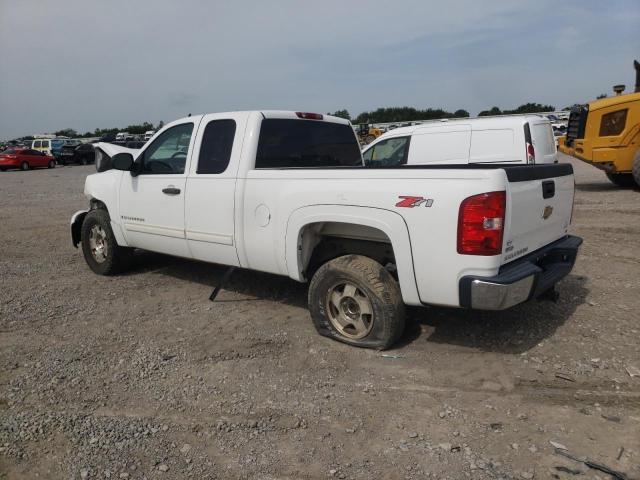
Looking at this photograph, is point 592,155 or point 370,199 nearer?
point 370,199

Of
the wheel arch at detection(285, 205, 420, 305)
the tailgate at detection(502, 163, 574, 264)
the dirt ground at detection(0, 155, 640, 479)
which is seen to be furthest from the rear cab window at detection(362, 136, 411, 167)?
the wheel arch at detection(285, 205, 420, 305)

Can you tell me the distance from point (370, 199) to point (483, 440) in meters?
1.73

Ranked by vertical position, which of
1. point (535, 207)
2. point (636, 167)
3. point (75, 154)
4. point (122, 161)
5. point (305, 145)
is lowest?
point (75, 154)

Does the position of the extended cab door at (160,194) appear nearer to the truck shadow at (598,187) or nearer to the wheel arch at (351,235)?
the wheel arch at (351,235)

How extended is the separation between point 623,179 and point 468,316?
37.5 ft

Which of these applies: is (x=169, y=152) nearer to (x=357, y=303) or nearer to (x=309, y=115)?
(x=309, y=115)

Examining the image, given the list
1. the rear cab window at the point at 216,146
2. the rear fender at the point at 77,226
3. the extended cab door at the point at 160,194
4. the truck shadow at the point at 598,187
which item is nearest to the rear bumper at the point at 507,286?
the rear cab window at the point at 216,146

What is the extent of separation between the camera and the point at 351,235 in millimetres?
4293

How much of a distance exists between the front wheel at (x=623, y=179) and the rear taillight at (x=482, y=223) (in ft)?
40.7

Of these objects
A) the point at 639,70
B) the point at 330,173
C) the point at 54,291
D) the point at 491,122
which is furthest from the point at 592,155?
the point at 54,291

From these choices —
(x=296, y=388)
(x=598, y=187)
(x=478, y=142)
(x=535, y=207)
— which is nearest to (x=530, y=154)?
A: (x=478, y=142)

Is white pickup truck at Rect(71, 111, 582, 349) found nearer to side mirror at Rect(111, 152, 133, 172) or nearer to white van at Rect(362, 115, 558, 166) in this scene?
side mirror at Rect(111, 152, 133, 172)

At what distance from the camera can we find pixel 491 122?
8.46 meters

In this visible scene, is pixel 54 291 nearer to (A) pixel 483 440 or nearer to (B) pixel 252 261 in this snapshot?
(B) pixel 252 261
